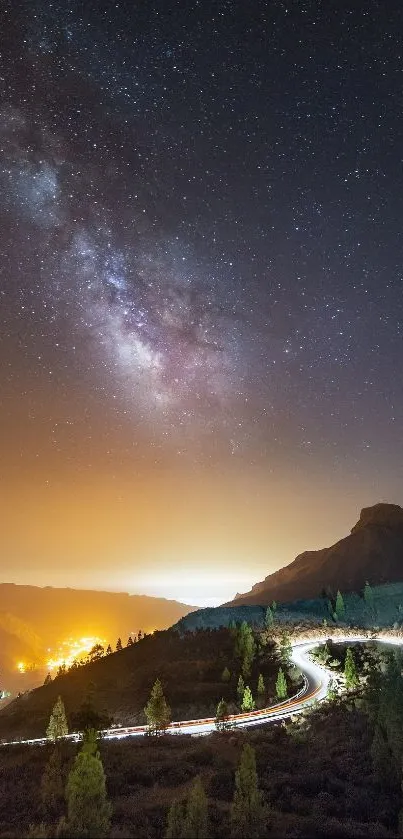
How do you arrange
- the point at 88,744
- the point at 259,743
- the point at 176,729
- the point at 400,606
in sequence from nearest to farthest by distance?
the point at 88,744 < the point at 259,743 < the point at 176,729 < the point at 400,606

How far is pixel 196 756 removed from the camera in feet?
108

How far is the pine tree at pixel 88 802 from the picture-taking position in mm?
18531

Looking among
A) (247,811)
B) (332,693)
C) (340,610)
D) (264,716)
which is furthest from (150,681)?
(340,610)

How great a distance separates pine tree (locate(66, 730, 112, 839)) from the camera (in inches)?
730

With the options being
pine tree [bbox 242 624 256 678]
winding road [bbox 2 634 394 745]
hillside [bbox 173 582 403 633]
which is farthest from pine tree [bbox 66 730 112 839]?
hillside [bbox 173 582 403 633]

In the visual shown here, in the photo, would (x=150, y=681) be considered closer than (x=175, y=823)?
No

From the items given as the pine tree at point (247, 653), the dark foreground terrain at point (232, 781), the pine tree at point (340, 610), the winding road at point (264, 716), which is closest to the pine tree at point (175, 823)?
the dark foreground terrain at point (232, 781)

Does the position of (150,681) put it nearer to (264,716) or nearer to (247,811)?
(264,716)

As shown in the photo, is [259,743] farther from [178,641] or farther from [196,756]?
[178,641]

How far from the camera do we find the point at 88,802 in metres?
19.5

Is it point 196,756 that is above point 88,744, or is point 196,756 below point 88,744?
below

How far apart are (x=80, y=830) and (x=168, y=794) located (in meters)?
8.11

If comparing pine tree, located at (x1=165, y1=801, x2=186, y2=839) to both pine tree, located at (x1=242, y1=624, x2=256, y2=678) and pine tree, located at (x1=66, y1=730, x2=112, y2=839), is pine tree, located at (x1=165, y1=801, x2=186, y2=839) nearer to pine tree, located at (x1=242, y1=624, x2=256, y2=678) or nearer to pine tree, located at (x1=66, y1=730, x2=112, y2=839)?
pine tree, located at (x1=66, y1=730, x2=112, y2=839)

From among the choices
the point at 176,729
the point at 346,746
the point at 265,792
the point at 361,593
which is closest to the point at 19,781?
the point at 265,792
